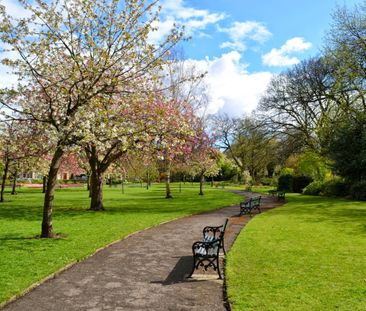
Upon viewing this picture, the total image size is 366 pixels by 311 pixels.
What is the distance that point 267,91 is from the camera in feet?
121

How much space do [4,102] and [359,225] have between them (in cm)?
1352

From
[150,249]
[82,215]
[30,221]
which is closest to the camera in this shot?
[150,249]

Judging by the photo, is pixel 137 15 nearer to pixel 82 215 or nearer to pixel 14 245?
pixel 14 245

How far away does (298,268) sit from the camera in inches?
320

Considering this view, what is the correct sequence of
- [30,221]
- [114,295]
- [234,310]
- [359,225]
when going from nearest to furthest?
[234,310] → [114,295] → [359,225] → [30,221]

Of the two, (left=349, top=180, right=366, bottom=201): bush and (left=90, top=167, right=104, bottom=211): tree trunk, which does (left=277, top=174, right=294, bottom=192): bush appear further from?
(left=90, top=167, right=104, bottom=211): tree trunk

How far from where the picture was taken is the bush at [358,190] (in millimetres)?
27734

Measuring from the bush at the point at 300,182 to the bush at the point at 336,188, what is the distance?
30.5 feet

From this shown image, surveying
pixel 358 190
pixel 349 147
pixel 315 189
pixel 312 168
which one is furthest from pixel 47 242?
pixel 312 168

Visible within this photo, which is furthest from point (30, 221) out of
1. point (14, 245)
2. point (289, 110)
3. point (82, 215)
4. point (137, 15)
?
point (289, 110)

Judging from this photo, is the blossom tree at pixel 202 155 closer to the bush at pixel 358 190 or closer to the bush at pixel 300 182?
the bush at pixel 300 182

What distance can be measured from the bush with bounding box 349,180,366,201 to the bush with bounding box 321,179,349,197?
2.71 metres

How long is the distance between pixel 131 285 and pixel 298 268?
3653 mm

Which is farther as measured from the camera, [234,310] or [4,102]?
[4,102]
